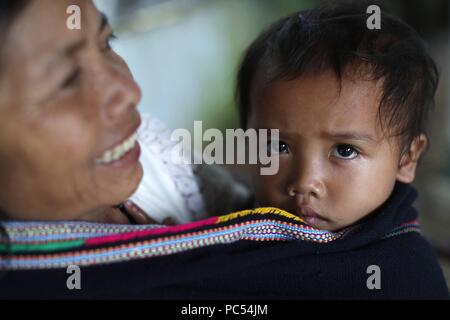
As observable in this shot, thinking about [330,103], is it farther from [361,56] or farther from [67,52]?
[67,52]

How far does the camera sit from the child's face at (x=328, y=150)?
1.03 meters

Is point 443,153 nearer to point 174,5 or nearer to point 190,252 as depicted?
point 174,5

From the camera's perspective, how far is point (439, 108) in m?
2.61

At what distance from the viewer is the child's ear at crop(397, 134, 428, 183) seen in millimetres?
1173

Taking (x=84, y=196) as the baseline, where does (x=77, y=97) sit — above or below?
above

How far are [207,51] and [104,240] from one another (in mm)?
2609

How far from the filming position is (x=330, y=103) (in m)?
1.02

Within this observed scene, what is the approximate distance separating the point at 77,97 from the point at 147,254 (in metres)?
0.27

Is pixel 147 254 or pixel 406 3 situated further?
pixel 406 3

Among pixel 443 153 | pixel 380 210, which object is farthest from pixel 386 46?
pixel 443 153

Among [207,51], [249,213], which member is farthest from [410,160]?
[207,51]

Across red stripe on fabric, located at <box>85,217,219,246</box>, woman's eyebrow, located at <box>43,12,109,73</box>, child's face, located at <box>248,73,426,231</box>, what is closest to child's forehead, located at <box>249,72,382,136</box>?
child's face, located at <box>248,73,426,231</box>

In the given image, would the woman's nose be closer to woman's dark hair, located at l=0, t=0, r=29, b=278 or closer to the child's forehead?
the child's forehead

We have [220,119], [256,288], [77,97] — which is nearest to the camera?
[77,97]
